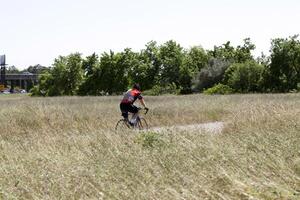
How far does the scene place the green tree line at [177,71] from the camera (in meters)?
59.3

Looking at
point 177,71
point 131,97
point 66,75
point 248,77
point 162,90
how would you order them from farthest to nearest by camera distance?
point 66,75
point 177,71
point 162,90
point 248,77
point 131,97

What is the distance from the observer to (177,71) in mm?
71000

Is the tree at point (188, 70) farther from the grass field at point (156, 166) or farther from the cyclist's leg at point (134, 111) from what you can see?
the grass field at point (156, 166)

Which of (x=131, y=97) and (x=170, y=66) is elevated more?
(x=170, y=66)

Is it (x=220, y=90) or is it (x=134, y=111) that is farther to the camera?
(x=220, y=90)

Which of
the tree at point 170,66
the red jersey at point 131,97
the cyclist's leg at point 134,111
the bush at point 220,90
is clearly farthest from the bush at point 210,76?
the red jersey at point 131,97

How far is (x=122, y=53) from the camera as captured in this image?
7256 centimetres

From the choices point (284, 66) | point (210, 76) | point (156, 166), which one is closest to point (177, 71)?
point (210, 76)

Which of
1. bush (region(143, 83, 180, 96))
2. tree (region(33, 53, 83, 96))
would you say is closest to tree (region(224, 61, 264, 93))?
bush (region(143, 83, 180, 96))

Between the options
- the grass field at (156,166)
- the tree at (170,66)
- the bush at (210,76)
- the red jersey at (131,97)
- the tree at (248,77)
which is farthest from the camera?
the tree at (170,66)

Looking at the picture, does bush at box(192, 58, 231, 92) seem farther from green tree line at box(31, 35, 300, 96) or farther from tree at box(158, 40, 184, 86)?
tree at box(158, 40, 184, 86)

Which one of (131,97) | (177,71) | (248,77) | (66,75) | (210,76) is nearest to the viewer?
(131,97)

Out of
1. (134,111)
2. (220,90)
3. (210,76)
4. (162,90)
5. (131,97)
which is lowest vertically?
(162,90)

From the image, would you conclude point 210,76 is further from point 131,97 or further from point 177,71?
point 131,97
